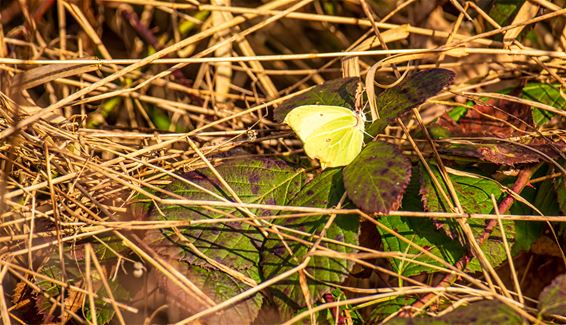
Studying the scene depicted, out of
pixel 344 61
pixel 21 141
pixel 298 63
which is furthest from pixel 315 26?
pixel 21 141

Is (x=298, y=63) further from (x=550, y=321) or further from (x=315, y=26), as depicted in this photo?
(x=550, y=321)

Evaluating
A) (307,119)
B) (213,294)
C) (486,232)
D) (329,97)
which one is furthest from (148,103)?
(486,232)

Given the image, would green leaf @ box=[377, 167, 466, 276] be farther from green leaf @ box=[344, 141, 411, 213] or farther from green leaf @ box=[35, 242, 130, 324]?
green leaf @ box=[35, 242, 130, 324]

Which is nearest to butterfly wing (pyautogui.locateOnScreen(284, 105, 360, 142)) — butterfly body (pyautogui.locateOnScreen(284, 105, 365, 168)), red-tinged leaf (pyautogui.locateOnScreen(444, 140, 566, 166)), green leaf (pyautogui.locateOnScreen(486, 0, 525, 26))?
butterfly body (pyautogui.locateOnScreen(284, 105, 365, 168))

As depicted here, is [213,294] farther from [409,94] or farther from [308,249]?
[409,94]

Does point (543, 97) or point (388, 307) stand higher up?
point (543, 97)

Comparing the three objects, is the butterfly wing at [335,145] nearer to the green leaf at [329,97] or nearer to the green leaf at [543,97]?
the green leaf at [329,97]

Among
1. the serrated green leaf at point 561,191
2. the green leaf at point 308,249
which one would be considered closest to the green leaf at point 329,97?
the green leaf at point 308,249
